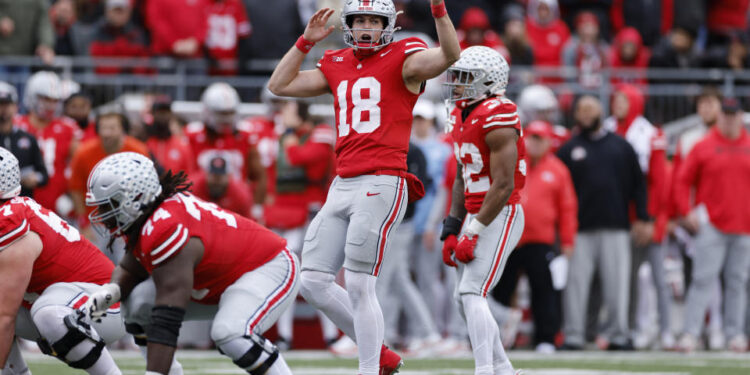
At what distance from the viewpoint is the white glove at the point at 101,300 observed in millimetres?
5016

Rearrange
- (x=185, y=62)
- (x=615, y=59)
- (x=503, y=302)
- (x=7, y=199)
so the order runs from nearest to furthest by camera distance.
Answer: (x=7, y=199), (x=503, y=302), (x=185, y=62), (x=615, y=59)

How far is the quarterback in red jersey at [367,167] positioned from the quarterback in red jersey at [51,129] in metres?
4.75

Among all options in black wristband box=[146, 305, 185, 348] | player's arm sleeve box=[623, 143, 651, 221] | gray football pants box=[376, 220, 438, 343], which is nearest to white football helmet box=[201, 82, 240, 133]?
gray football pants box=[376, 220, 438, 343]

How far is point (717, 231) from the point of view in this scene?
1012 cm

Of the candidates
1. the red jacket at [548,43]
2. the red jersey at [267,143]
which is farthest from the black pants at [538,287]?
the red jacket at [548,43]

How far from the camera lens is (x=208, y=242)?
16.5ft

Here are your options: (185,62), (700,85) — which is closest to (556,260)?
(700,85)

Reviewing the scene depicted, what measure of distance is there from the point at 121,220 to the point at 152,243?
0.27 meters

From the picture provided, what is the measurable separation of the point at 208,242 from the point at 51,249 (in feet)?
3.08

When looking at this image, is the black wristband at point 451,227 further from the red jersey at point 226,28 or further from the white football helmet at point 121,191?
the red jersey at point 226,28

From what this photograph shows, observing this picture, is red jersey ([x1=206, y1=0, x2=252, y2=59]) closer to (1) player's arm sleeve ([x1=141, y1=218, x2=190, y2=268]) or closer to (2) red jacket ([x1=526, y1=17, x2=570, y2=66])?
(2) red jacket ([x1=526, y1=17, x2=570, y2=66])

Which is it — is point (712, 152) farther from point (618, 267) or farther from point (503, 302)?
point (503, 302)

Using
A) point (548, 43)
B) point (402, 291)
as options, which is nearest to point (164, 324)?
point (402, 291)

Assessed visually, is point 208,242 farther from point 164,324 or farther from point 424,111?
point 424,111
